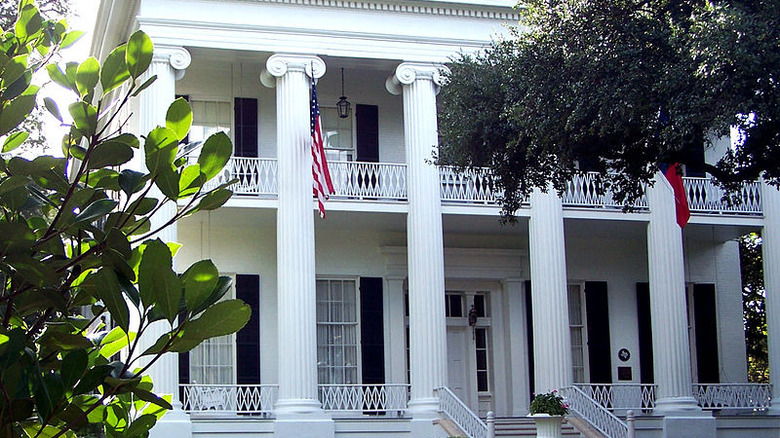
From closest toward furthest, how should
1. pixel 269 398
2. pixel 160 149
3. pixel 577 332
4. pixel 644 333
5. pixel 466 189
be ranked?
1. pixel 160 149
2. pixel 269 398
3. pixel 466 189
4. pixel 577 332
5. pixel 644 333

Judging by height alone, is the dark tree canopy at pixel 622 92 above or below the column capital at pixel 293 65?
below

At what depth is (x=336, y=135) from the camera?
20.5 metres

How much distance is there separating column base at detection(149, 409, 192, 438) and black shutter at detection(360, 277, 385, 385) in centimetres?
377

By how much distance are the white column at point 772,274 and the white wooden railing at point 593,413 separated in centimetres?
377

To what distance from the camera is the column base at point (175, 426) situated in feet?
56.1

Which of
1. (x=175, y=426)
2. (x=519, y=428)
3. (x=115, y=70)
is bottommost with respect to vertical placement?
(x=519, y=428)

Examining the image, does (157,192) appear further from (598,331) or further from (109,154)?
(109,154)

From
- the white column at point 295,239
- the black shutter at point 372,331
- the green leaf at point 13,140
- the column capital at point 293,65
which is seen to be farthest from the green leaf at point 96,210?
the black shutter at point 372,331

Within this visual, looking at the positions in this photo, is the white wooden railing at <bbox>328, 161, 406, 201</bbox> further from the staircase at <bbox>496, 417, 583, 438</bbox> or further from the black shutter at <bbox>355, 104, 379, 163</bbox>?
the staircase at <bbox>496, 417, 583, 438</bbox>

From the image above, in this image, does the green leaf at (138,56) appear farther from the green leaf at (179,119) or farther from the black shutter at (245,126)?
the black shutter at (245,126)

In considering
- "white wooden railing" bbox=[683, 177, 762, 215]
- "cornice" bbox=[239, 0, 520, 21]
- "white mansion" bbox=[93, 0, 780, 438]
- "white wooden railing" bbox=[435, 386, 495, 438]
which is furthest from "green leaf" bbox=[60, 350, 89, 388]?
"white wooden railing" bbox=[683, 177, 762, 215]

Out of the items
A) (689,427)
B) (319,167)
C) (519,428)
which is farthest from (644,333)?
(319,167)

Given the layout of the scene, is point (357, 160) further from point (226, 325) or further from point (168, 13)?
point (226, 325)

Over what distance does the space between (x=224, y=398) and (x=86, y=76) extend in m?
17.3
